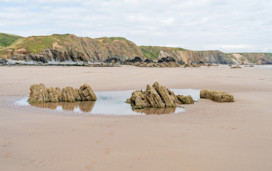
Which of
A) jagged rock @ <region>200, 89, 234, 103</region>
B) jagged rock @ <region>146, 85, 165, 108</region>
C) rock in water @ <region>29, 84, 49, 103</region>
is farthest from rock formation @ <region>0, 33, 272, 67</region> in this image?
jagged rock @ <region>146, 85, 165, 108</region>

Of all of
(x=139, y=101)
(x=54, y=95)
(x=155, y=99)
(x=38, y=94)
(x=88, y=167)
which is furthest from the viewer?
(x=54, y=95)

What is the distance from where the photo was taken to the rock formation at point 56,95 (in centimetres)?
1536

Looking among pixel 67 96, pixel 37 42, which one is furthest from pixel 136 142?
pixel 37 42

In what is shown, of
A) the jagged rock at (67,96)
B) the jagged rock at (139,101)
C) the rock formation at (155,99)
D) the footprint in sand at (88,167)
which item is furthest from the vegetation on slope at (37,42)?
the footprint in sand at (88,167)

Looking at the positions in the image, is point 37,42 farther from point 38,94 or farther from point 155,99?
point 155,99

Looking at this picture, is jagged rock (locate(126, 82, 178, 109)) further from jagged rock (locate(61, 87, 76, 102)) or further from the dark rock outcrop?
jagged rock (locate(61, 87, 76, 102))

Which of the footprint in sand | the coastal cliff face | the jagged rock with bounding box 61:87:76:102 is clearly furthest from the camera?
the coastal cliff face

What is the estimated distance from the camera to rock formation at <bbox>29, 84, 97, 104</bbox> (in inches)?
605

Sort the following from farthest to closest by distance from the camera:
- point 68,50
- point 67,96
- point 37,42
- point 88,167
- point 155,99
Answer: point 37,42, point 68,50, point 67,96, point 155,99, point 88,167

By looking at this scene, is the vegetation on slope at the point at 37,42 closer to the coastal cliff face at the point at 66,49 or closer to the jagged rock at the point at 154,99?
the coastal cliff face at the point at 66,49

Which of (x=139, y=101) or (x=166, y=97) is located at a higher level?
(x=166, y=97)

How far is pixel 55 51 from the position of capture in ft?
291

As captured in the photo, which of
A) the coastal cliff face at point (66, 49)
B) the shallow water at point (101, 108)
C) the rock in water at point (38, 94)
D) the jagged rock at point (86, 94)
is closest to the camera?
the shallow water at point (101, 108)

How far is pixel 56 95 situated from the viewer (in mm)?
15664
